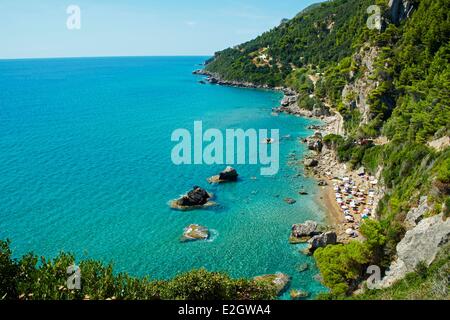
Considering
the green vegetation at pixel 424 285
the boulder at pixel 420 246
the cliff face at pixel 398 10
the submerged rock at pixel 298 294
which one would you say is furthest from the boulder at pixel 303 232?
the cliff face at pixel 398 10

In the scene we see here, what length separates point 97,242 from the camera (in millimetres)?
43188

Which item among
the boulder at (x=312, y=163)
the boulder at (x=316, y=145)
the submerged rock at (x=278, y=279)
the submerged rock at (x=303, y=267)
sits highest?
the boulder at (x=316, y=145)

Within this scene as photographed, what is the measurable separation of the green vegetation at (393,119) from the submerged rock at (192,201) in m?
21.1

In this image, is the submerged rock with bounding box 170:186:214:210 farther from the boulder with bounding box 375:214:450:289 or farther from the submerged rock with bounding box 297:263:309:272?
the boulder with bounding box 375:214:450:289

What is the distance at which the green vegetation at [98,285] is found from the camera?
20.3 meters

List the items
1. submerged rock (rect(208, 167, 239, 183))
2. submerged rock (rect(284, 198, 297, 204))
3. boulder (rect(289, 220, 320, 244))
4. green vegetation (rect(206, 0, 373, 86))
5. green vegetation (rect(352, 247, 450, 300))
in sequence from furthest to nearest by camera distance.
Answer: green vegetation (rect(206, 0, 373, 86))
submerged rock (rect(208, 167, 239, 183))
submerged rock (rect(284, 198, 297, 204))
boulder (rect(289, 220, 320, 244))
green vegetation (rect(352, 247, 450, 300))

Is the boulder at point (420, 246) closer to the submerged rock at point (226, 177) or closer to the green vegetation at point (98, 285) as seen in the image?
the green vegetation at point (98, 285)

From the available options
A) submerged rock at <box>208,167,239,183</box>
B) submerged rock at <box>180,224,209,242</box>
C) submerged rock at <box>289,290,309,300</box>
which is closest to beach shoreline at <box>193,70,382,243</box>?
submerged rock at <box>289,290,309,300</box>

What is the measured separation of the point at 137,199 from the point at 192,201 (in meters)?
8.90

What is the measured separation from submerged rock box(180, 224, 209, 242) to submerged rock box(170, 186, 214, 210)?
234 inches

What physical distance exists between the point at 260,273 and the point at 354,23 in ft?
345

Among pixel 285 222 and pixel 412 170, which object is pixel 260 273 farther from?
pixel 412 170

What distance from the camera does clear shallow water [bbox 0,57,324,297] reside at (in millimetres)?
40125

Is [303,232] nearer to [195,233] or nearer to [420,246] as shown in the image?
[195,233]
